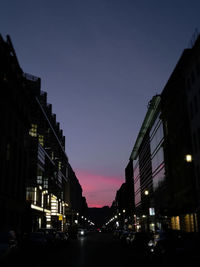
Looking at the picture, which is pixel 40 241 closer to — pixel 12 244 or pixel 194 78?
pixel 12 244

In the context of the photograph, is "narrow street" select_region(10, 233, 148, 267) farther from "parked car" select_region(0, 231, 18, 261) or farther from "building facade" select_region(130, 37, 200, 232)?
"building facade" select_region(130, 37, 200, 232)

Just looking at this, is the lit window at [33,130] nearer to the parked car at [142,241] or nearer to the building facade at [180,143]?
the building facade at [180,143]

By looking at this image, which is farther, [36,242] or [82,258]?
[36,242]

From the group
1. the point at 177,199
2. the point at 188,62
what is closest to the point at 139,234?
the point at 177,199

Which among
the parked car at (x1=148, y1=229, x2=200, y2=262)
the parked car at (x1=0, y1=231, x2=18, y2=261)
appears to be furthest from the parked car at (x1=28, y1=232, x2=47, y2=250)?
the parked car at (x1=148, y1=229, x2=200, y2=262)

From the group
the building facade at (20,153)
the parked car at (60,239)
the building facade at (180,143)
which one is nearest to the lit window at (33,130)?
the building facade at (20,153)

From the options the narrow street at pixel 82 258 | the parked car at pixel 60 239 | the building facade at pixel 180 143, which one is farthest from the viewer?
the building facade at pixel 180 143

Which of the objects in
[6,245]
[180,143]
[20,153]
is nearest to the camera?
[6,245]

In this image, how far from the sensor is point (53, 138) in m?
97.4

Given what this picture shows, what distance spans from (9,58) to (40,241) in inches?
1317

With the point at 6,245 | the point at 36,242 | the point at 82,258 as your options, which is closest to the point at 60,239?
the point at 36,242

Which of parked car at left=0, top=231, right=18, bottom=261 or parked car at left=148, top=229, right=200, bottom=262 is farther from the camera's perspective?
parked car at left=0, top=231, right=18, bottom=261

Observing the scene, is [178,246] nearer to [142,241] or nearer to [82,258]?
[82,258]

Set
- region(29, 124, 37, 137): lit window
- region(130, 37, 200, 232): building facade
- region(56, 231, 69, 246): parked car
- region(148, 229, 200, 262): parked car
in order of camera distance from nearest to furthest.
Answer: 1. region(148, 229, 200, 262): parked car
2. region(56, 231, 69, 246): parked car
3. region(130, 37, 200, 232): building facade
4. region(29, 124, 37, 137): lit window
